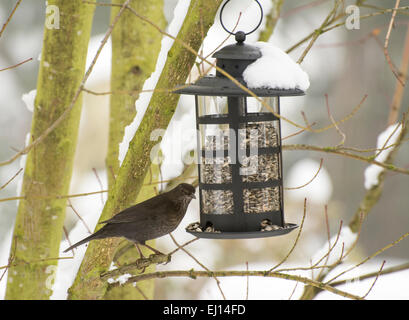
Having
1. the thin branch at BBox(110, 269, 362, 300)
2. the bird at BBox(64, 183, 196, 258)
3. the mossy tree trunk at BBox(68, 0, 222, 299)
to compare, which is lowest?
the thin branch at BBox(110, 269, 362, 300)

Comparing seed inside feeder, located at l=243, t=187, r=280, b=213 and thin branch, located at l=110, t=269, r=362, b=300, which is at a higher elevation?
seed inside feeder, located at l=243, t=187, r=280, b=213

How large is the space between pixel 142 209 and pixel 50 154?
86 centimetres

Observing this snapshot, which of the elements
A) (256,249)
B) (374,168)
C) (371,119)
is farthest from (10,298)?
(371,119)

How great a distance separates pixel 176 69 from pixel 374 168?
1.72 meters

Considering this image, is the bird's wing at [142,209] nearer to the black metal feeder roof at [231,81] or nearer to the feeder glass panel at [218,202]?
the feeder glass panel at [218,202]

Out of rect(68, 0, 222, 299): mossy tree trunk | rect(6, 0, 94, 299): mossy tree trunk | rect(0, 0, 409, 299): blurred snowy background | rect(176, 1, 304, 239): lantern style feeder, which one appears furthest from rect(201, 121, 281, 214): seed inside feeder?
rect(0, 0, 409, 299): blurred snowy background

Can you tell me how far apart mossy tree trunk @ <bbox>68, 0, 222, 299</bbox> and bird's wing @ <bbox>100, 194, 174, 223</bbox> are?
9 cm

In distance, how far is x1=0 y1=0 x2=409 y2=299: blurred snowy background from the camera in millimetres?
7855

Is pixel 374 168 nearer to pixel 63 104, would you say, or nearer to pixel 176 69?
pixel 176 69

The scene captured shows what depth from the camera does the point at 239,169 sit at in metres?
3.08

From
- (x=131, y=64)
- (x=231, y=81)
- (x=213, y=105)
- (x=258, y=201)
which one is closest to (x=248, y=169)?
(x=258, y=201)

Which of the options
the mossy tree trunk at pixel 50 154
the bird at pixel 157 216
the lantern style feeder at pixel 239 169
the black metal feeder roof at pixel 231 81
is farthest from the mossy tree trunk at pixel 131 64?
the black metal feeder roof at pixel 231 81

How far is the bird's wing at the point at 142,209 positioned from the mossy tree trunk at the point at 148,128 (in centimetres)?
9

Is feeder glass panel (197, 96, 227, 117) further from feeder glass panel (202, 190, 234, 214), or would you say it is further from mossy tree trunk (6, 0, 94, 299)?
mossy tree trunk (6, 0, 94, 299)
